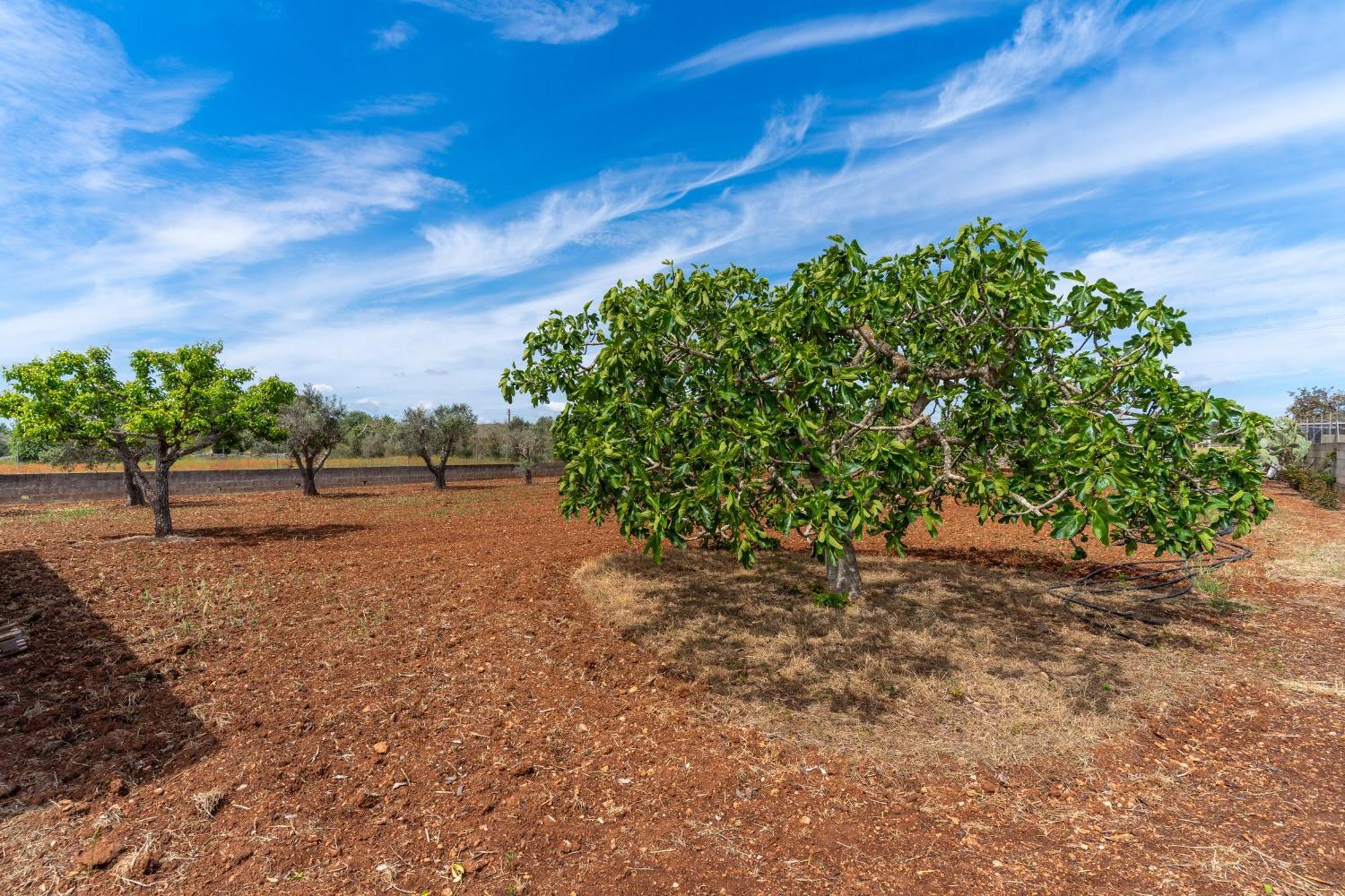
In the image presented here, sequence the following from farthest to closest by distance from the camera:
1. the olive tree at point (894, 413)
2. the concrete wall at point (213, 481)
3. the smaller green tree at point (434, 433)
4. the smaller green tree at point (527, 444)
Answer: the smaller green tree at point (527, 444) → the smaller green tree at point (434, 433) → the concrete wall at point (213, 481) → the olive tree at point (894, 413)

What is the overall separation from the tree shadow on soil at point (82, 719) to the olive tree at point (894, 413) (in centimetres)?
425

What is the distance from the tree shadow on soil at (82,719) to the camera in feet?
16.1

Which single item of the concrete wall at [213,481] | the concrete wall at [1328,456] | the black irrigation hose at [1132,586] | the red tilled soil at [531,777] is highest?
the concrete wall at [1328,456]

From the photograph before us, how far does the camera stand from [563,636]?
312 inches

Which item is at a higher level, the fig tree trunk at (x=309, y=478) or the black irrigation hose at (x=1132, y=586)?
the fig tree trunk at (x=309, y=478)

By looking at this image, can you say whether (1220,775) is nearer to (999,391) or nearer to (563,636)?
(999,391)

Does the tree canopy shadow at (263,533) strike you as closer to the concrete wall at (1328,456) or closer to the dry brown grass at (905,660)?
the dry brown grass at (905,660)

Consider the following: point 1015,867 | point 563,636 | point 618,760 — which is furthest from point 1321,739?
point 563,636

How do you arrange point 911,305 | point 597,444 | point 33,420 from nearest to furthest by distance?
point 597,444
point 911,305
point 33,420

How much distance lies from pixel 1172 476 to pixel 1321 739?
2.81 meters

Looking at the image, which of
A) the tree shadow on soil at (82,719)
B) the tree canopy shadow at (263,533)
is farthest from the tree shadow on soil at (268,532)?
the tree shadow on soil at (82,719)

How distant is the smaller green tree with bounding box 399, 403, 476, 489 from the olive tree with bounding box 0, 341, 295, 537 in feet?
65.0

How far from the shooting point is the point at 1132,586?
34.4 ft

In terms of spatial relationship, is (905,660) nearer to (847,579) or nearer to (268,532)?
(847,579)
